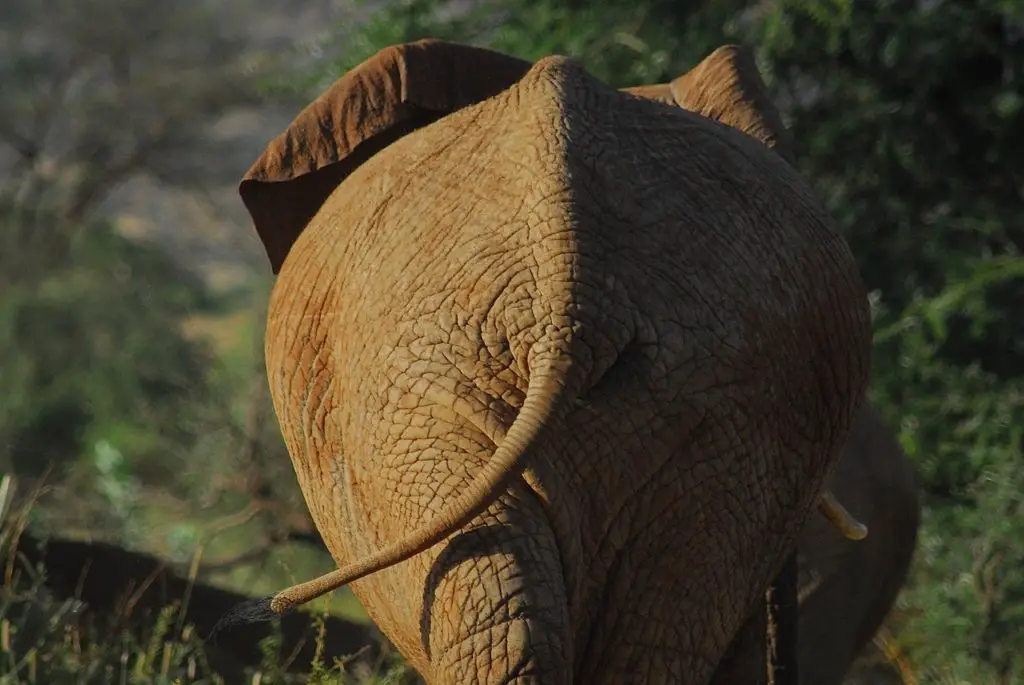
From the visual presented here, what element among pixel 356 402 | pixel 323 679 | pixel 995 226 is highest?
pixel 356 402

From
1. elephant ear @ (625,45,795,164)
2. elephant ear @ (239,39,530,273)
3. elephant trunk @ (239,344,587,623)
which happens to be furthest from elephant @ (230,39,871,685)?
elephant ear @ (625,45,795,164)

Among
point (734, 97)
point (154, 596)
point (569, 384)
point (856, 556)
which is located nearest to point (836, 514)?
point (734, 97)

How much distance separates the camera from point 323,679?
2.93 metres

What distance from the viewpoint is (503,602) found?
1.89 meters

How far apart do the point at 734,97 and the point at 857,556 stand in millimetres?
1403

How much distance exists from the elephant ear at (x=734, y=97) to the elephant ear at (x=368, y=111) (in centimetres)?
39

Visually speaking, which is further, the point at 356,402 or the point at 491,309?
the point at 356,402

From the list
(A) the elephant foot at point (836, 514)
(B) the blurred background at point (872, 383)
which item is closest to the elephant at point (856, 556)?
(A) the elephant foot at point (836, 514)

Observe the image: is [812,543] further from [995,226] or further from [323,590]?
[995,226]

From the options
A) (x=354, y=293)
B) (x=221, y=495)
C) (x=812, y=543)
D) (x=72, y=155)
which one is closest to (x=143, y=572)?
(x=812, y=543)

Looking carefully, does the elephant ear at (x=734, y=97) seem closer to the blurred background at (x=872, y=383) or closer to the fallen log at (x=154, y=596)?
the blurred background at (x=872, y=383)

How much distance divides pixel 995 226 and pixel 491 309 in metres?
5.08

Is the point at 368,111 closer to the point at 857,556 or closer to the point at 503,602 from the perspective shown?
the point at 503,602

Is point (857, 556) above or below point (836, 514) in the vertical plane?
below
